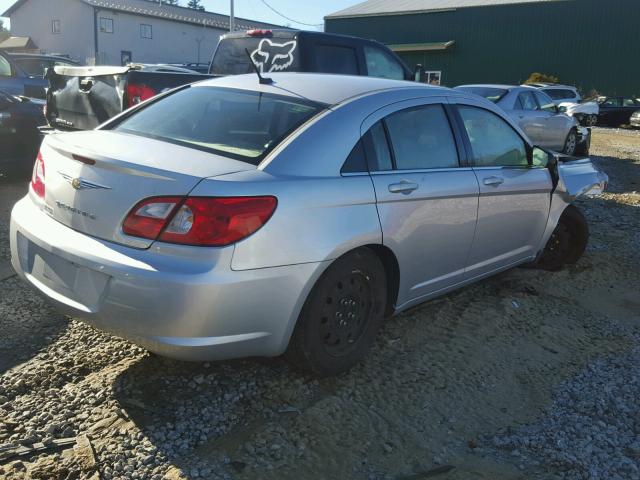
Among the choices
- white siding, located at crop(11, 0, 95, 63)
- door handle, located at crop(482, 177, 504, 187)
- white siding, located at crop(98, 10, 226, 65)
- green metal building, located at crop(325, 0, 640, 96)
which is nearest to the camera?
door handle, located at crop(482, 177, 504, 187)

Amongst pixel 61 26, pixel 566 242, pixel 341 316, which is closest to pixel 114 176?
pixel 341 316

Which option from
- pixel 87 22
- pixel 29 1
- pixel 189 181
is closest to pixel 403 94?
pixel 189 181

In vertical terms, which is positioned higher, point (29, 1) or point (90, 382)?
point (29, 1)

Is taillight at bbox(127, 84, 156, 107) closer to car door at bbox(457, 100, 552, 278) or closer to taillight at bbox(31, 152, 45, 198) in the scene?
taillight at bbox(31, 152, 45, 198)

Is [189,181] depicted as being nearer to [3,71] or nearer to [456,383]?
[456,383]

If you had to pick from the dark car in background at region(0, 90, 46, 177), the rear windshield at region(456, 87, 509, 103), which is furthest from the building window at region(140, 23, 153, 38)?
the dark car in background at region(0, 90, 46, 177)

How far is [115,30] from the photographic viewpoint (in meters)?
39.9

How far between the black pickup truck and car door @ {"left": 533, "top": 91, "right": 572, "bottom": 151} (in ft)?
18.1

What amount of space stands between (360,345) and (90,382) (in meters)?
1.47

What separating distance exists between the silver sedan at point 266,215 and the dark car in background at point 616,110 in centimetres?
2634

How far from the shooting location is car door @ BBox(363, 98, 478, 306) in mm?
3502

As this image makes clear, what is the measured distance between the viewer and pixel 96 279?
2.85 m

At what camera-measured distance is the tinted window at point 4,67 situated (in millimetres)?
9990

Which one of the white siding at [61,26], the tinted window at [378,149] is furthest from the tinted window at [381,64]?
the white siding at [61,26]
